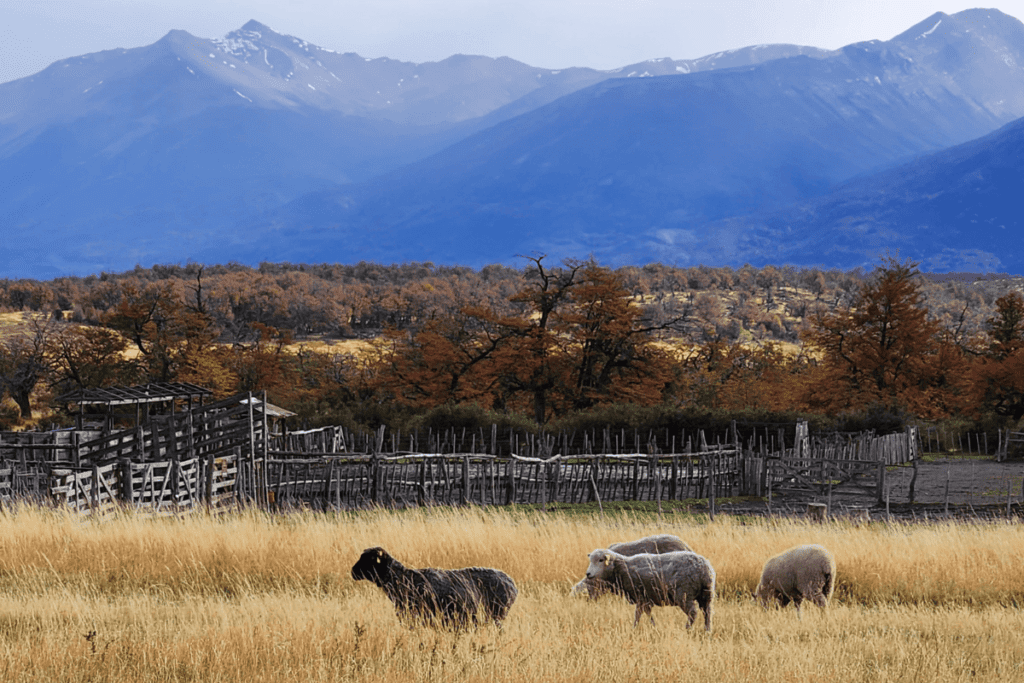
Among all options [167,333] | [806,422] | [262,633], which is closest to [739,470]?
[806,422]

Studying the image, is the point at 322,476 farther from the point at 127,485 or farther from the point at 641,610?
the point at 641,610

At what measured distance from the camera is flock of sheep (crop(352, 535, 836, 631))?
22.3ft

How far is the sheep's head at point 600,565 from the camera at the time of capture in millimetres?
7043

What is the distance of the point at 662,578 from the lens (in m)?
7.16

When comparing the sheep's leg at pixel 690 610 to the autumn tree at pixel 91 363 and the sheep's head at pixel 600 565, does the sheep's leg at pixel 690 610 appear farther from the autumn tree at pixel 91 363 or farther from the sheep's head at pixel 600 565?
the autumn tree at pixel 91 363

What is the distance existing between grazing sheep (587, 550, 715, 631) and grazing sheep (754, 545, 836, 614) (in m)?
1.37

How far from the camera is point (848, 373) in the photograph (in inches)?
1608

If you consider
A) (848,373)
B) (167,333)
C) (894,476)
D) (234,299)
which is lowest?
(894,476)

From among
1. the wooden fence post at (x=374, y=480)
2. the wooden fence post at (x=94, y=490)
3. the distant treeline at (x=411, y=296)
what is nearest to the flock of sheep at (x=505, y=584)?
the wooden fence post at (x=94, y=490)

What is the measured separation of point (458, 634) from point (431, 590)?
0.40 metres

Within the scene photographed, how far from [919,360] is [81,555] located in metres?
38.9

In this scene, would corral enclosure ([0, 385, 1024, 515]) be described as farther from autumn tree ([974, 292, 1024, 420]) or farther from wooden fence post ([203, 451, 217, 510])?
autumn tree ([974, 292, 1024, 420])

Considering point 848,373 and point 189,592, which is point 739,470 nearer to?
point 189,592

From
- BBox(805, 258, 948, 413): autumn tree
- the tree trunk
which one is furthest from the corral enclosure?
the tree trunk
